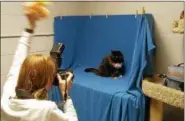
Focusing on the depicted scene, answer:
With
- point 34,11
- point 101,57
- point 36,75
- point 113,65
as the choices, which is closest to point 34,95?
point 36,75

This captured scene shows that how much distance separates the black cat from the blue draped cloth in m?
0.09

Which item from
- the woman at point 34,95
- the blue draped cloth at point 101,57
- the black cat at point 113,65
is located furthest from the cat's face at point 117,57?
the woman at point 34,95

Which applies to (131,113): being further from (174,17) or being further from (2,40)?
(2,40)

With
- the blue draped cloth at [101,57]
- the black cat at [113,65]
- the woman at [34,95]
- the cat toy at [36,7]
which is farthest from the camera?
the black cat at [113,65]

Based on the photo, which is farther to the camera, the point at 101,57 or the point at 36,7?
the point at 101,57

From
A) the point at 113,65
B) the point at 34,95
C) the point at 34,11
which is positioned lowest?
the point at 113,65

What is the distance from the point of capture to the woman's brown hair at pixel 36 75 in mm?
1120

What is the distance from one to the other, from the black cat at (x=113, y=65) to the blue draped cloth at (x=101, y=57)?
9 cm

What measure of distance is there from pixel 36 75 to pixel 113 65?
1.68m

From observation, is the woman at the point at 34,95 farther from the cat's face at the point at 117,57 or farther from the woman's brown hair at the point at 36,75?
the cat's face at the point at 117,57

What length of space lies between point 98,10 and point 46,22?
670 millimetres

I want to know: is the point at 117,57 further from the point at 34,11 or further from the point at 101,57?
the point at 34,11

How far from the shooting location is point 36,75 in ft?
3.67

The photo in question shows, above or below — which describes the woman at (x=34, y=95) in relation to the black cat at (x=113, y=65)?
above
